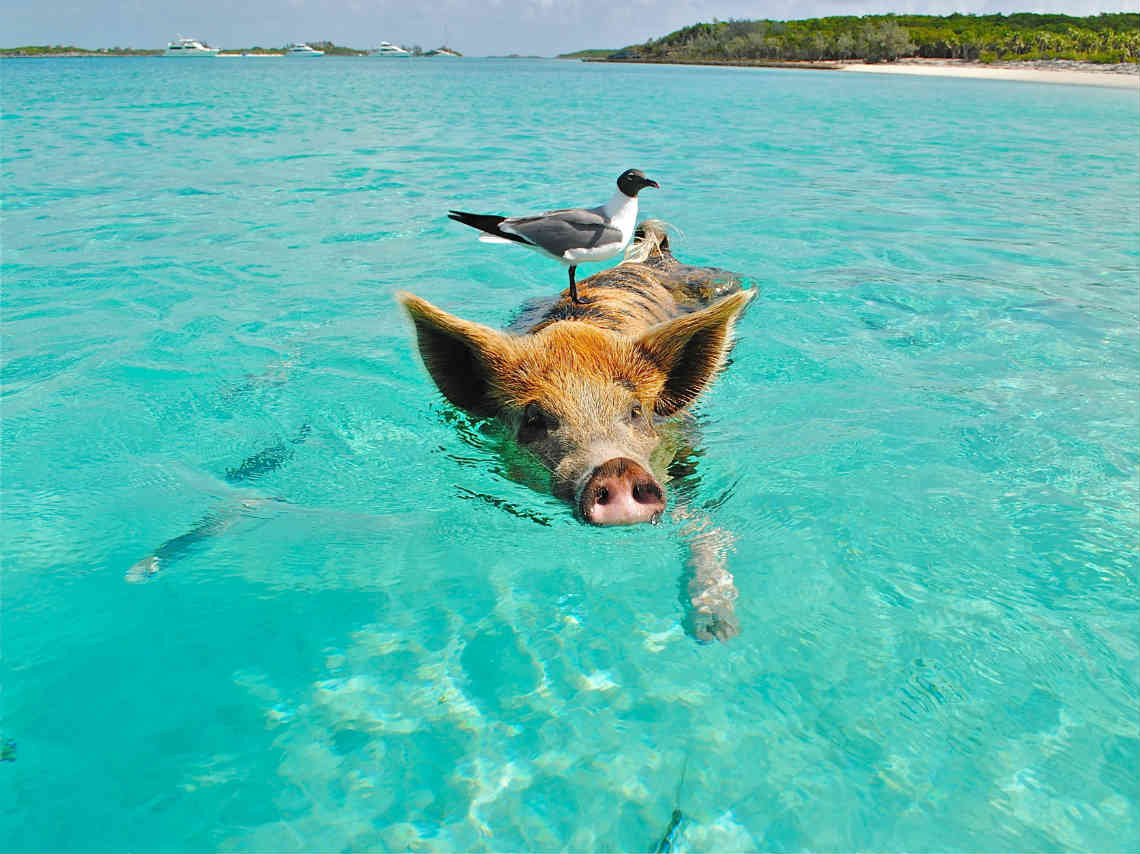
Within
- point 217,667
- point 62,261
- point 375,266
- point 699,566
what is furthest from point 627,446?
point 62,261

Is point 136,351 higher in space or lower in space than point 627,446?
lower

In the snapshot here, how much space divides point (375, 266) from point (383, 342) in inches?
119

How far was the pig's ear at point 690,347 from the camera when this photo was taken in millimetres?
4379

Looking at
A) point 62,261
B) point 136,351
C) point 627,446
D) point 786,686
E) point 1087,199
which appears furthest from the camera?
point 1087,199

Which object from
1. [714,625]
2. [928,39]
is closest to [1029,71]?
[928,39]

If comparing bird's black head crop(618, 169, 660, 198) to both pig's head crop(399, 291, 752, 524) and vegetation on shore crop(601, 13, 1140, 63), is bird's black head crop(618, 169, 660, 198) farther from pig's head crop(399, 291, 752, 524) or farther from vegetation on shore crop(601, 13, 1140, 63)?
vegetation on shore crop(601, 13, 1140, 63)

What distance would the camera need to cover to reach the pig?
3.89 meters

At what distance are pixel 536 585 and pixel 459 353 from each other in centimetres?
145

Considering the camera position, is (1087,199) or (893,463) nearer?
(893,463)

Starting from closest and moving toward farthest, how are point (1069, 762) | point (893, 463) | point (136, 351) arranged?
1. point (1069, 762)
2. point (893, 463)
3. point (136, 351)

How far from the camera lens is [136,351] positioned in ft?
24.1

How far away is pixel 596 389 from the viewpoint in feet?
13.8

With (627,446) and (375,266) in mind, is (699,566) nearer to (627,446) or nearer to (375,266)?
(627,446)

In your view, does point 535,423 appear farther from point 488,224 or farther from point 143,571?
point 488,224
